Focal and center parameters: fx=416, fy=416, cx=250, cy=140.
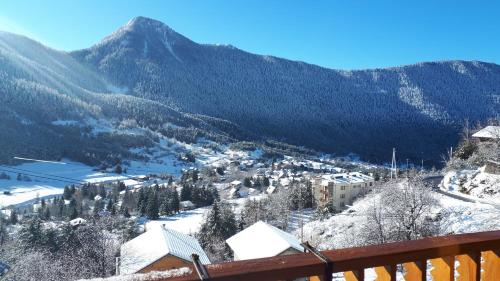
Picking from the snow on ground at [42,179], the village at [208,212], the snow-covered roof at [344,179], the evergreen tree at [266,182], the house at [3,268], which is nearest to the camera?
the house at [3,268]

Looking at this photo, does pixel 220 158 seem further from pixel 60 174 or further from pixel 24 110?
pixel 24 110

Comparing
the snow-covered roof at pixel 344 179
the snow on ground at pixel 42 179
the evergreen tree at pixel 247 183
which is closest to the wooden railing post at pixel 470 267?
the snow-covered roof at pixel 344 179

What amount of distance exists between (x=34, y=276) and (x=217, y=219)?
1924 centimetres

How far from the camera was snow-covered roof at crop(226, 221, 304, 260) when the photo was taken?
20.7m

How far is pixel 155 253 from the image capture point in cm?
1967

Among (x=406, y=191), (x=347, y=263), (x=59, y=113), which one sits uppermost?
(x=59, y=113)

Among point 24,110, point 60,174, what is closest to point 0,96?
point 24,110

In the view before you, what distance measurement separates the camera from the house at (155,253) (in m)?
19.0

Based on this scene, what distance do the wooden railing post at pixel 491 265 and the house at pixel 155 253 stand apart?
1587 centimetres

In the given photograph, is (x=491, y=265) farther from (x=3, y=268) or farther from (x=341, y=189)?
(x=341, y=189)

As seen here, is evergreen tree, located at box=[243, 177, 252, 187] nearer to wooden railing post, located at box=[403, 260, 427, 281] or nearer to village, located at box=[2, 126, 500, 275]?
village, located at box=[2, 126, 500, 275]

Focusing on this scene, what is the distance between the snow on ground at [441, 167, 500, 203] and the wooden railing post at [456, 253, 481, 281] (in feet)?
84.4

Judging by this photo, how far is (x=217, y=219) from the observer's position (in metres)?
37.5

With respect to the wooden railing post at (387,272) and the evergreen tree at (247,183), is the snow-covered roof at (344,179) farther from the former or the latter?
the wooden railing post at (387,272)
